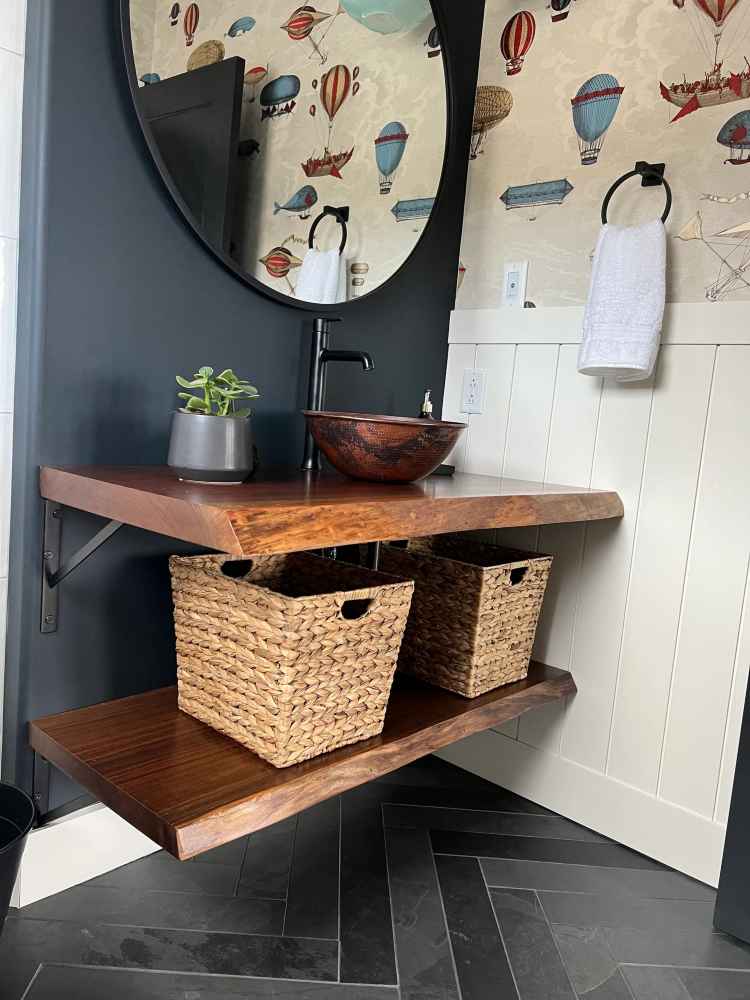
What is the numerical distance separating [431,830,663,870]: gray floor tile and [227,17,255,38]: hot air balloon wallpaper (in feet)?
5.50

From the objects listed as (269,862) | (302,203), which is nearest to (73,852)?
(269,862)

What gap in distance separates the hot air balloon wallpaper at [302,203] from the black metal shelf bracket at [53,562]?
2.39 feet

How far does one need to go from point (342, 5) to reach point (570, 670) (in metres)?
1.58

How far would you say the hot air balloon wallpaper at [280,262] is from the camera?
1.56 metres

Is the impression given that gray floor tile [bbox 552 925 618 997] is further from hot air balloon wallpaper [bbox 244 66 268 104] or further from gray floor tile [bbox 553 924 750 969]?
hot air balloon wallpaper [bbox 244 66 268 104]

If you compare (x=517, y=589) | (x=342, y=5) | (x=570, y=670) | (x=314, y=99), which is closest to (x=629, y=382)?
(x=517, y=589)

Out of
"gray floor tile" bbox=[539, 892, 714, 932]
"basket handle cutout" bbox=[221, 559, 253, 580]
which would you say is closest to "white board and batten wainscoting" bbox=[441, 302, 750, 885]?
"gray floor tile" bbox=[539, 892, 714, 932]

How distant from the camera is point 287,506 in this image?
1051 mm

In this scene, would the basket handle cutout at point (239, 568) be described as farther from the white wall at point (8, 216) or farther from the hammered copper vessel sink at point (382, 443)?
the white wall at point (8, 216)

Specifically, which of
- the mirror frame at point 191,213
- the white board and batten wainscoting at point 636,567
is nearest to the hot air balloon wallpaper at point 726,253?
the white board and batten wainscoting at point 636,567

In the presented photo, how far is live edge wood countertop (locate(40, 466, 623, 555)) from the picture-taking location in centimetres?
101

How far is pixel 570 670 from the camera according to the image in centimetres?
189

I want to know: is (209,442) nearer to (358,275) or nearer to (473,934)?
(358,275)

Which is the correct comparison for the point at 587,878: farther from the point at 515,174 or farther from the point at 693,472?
the point at 515,174
